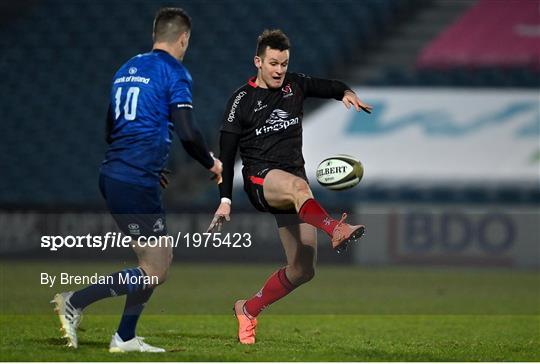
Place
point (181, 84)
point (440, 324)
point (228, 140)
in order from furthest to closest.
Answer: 1. point (440, 324)
2. point (228, 140)
3. point (181, 84)

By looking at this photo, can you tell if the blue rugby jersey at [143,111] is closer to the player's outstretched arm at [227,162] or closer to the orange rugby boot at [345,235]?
the player's outstretched arm at [227,162]

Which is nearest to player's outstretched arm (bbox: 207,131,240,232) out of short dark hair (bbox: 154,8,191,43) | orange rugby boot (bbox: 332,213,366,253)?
orange rugby boot (bbox: 332,213,366,253)

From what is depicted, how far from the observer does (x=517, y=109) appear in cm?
1791

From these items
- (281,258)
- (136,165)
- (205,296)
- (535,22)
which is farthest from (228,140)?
(535,22)

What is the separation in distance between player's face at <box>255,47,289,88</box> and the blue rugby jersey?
0.99m

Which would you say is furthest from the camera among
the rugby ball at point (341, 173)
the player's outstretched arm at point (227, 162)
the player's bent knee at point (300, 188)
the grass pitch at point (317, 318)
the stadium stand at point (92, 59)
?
the stadium stand at point (92, 59)

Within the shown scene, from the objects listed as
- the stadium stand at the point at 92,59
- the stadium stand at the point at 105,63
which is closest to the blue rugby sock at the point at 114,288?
the stadium stand at the point at 105,63

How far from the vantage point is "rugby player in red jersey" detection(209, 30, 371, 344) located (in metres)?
7.30

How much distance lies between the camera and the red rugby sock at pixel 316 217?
266 inches

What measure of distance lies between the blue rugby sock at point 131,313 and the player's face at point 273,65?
1.78 m

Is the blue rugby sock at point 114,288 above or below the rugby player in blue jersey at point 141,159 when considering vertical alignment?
below

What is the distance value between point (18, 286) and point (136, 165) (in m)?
5.92

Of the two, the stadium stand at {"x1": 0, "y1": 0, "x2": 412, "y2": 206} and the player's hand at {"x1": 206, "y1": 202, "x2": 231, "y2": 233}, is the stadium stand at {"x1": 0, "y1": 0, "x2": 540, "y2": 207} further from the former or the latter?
the player's hand at {"x1": 206, "y1": 202, "x2": 231, "y2": 233}

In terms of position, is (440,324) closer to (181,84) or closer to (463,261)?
(181,84)
